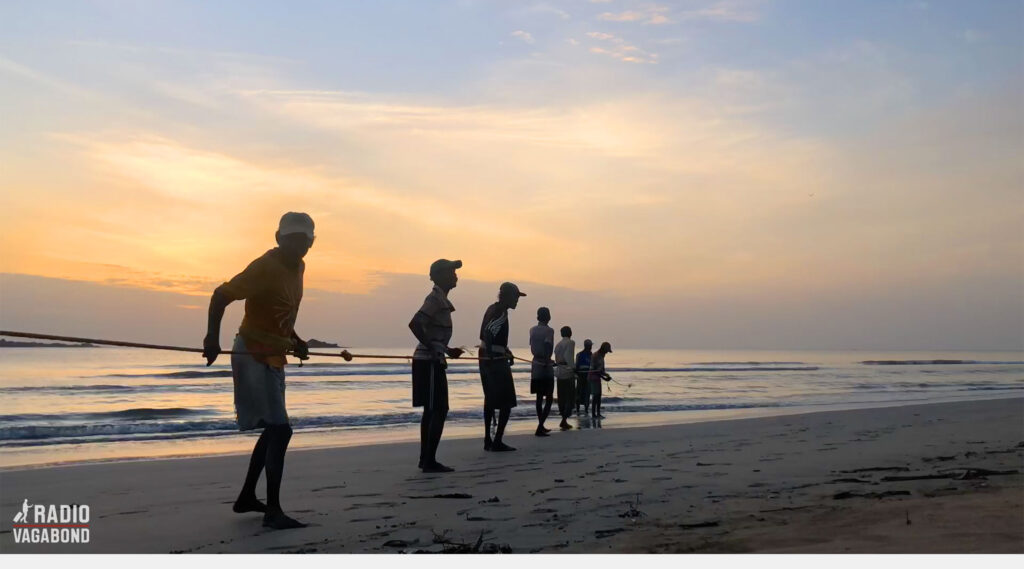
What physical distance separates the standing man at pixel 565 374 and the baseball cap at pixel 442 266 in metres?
5.65

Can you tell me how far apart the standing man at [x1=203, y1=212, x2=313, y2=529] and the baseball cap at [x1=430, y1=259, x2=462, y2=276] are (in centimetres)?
266

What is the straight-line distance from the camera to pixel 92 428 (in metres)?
13.4

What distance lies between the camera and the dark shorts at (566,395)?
1366 cm

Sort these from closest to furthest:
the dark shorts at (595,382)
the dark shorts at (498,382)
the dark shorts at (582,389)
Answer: the dark shorts at (498,382) < the dark shorts at (595,382) < the dark shorts at (582,389)

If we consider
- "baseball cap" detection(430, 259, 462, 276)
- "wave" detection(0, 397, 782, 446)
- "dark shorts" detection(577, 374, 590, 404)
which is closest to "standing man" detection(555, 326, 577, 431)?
"wave" detection(0, 397, 782, 446)

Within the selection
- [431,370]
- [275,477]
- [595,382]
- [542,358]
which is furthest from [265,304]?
[595,382]

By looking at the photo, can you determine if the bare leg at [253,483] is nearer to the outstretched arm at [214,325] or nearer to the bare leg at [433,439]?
the outstretched arm at [214,325]

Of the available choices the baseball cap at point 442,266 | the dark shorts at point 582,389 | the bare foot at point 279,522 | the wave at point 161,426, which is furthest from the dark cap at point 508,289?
the dark shorts at point 582,389

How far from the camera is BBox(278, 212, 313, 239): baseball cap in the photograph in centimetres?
511

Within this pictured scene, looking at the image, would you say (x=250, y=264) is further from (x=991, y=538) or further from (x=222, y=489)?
(x=991, y=538)

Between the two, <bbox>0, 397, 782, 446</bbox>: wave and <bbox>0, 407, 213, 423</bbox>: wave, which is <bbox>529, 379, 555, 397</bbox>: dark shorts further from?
<bbox>0, 407, 213, 423</bbox>: wave

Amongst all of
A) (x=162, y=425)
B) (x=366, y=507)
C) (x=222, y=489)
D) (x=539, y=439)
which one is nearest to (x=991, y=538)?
(x=366, y=507)

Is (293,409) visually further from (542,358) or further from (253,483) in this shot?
(253,483)

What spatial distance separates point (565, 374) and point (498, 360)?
5147mm
